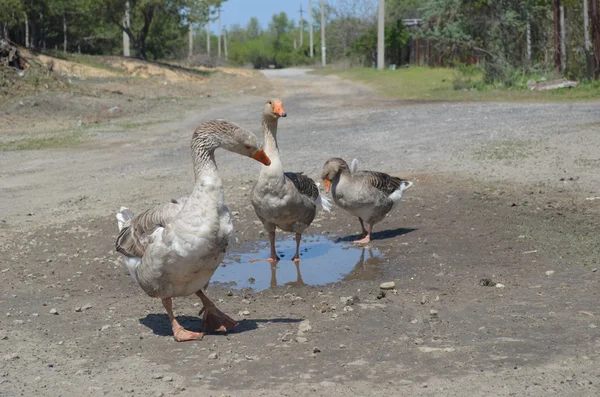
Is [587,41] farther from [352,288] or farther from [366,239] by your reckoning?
[352,288]

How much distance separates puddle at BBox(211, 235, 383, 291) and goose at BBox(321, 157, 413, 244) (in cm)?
42

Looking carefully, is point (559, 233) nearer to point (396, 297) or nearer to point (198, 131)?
point (396, 297)

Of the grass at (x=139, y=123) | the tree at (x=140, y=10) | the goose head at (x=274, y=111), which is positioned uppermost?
the tree at (x=140, y=10)

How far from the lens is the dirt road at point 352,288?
5.46 metres

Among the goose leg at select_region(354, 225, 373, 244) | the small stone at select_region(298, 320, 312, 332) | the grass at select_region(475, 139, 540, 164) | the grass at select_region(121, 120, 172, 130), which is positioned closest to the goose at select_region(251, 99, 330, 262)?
the goose leg at select_region(354, 225, 373, 244)

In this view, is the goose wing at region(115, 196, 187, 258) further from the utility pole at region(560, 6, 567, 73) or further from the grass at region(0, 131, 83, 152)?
the utility pole at region(560, 6, 567, 73)

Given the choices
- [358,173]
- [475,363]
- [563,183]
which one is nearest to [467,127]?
[563,183]

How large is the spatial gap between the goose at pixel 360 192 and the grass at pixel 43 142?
10.4 m

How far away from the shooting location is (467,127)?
18.2 m

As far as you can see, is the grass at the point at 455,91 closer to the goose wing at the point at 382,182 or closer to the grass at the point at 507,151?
the grass at the point at 507,151

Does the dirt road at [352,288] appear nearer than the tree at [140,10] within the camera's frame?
Yes

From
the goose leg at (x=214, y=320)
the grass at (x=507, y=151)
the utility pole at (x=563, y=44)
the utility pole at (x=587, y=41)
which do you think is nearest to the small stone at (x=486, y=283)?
the goose leg at (x=214, y=320)

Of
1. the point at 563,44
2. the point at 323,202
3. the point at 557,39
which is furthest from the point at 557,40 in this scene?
the point at 323,202

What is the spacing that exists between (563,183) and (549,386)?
7734mm
